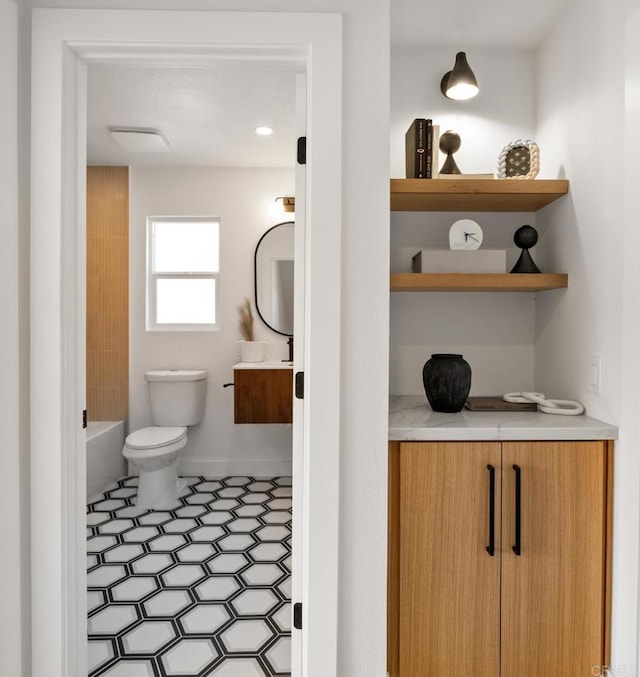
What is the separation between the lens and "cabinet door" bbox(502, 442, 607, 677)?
5.07 ft

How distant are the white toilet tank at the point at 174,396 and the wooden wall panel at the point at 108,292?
34 cm

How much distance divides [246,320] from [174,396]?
30.8 inches

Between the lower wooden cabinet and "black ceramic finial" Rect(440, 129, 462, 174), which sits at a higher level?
"black ceramic finial" Rect(440, 129, 462, 174)

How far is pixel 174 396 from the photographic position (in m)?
3.60

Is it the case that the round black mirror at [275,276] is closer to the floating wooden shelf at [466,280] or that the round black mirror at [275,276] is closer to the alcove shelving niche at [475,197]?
the alcove shelving niche at [475,197]

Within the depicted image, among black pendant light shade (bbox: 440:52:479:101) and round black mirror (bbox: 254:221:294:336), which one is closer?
black pendant light shade (bbox: 440:52:479:101)

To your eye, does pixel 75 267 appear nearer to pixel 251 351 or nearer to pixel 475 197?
pixel 475 197

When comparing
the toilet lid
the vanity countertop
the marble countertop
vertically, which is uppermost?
the vanity countertop

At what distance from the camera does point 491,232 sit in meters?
2.09

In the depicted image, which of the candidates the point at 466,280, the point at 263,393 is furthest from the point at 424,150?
the point at 263,393

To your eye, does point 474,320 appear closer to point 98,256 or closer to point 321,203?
point 321,203

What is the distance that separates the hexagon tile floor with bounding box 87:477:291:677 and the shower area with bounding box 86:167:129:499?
664 millimetres

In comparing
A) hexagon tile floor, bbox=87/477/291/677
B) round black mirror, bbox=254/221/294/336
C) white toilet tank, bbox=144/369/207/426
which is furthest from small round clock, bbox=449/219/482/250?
white toilet tank, bbox=144/369/207/426

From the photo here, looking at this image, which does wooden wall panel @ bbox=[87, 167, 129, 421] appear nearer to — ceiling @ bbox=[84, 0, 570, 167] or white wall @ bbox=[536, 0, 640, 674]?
ceiling @ bbox=[84, 0, 570, 167]
